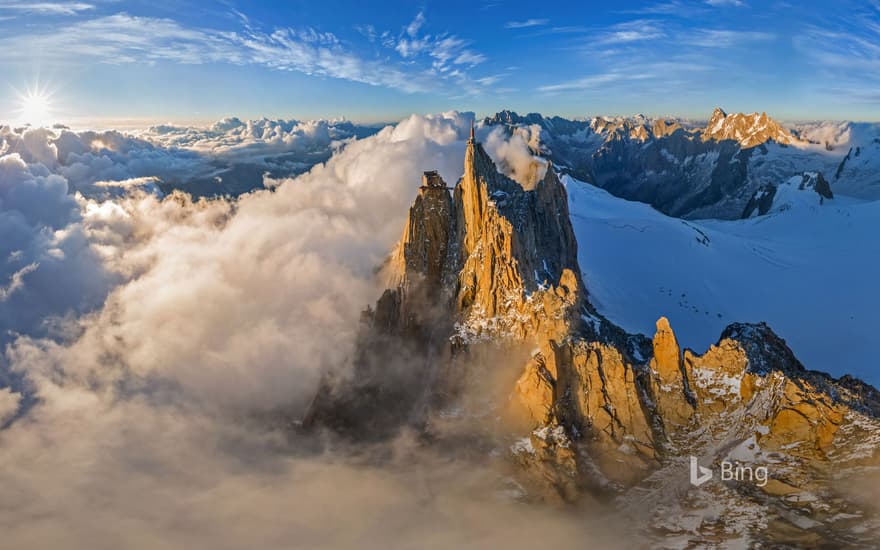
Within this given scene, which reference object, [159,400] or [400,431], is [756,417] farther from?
[159,400]

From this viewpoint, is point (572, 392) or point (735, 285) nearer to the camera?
point (572, 392)

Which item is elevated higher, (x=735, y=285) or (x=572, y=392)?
(x=735, y=285)

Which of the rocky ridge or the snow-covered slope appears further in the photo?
the snow-covered slope

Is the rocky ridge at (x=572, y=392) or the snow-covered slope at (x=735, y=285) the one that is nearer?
the rocky ridge at (x=572, y=392)
